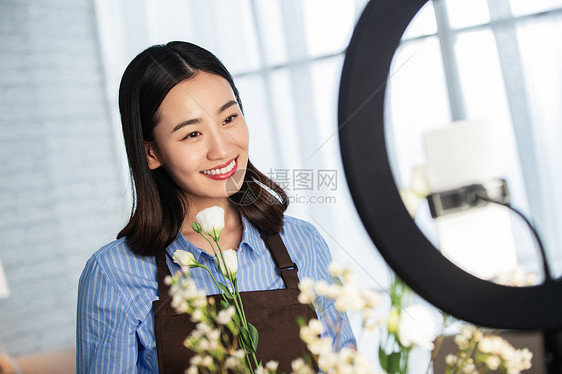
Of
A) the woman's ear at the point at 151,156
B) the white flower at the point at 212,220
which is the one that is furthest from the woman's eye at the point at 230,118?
the white flower at the point at 212,220

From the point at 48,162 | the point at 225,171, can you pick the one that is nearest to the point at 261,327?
the point at 225,171

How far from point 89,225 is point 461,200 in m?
2.27

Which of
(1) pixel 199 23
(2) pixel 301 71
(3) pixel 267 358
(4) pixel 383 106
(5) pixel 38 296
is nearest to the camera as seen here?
(4) pixel 383 106

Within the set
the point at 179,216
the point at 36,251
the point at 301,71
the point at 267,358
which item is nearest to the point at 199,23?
the point at 301,71

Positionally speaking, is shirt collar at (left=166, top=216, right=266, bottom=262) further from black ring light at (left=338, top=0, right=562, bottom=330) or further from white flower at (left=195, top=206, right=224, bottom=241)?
black ring light at (left=338, top=0, right=562, bottom=330)

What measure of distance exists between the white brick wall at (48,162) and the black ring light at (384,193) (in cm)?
205

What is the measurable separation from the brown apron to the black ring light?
41cm

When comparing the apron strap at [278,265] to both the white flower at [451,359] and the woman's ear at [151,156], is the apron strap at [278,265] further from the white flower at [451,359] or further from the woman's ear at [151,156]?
the white flower at [451,359]

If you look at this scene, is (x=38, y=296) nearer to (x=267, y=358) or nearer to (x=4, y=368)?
(x=4, y=368)

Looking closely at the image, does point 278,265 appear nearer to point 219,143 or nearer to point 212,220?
point 219,143

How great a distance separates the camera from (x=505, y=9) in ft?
1.10

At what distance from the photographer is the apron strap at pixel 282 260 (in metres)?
0.75

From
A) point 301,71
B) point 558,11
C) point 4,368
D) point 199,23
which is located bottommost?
point 4,368

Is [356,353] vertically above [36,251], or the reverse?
[36,251]
